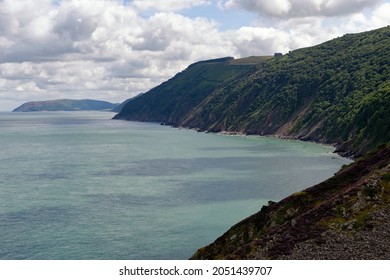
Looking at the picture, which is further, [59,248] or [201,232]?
[201,232]

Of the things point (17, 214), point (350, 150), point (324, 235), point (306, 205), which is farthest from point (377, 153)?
point (350, 150)

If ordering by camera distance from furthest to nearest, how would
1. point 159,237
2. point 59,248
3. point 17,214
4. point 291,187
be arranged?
point 291,187, point 17,214, point 159,237, point 59,248

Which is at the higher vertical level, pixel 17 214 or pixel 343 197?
pixel 343 197

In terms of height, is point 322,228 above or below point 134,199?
above

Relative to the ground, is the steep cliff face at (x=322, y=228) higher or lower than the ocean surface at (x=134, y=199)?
higher
